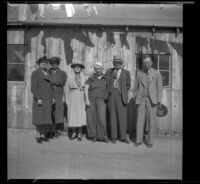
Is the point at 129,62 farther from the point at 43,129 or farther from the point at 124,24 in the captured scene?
the point at 43,129

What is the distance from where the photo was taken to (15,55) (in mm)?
6035

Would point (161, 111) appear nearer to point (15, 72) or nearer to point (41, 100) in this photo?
point (41, 100)

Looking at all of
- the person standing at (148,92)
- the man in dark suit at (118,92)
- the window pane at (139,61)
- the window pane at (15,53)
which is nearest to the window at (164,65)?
the person standing at (148,92)

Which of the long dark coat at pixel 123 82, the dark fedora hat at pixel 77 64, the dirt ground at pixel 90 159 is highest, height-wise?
the dark fedora hat at pixel 77 64

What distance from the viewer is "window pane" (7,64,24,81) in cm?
611

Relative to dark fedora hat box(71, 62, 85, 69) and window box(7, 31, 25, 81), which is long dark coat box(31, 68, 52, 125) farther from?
dark fedora hat box(71, 62, 85, 69)

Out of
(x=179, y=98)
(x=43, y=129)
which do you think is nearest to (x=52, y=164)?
(x=43, y=129)

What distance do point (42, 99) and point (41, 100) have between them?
0.03m

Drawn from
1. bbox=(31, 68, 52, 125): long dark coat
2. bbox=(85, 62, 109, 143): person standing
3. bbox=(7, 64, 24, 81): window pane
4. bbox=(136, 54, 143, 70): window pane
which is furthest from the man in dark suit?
bbox=(7, 64, 24, 81): window pane

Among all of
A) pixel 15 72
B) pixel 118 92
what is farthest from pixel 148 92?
pixel 15 72

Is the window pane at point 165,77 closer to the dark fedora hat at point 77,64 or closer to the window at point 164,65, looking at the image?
the window at point 164,65

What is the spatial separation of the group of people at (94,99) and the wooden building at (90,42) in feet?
0.51

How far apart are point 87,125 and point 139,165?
1127 mm

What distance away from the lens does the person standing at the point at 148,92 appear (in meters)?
6.19
